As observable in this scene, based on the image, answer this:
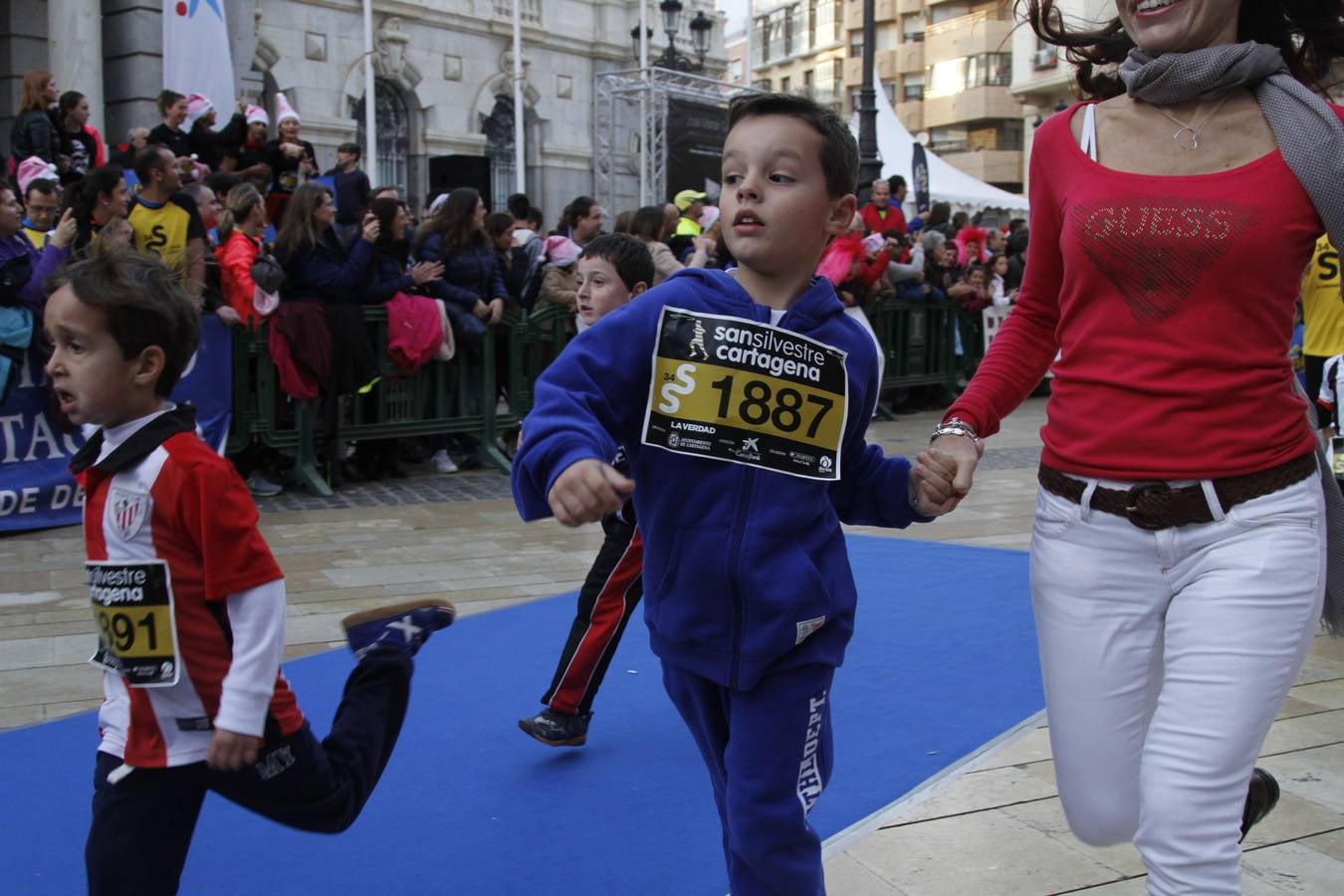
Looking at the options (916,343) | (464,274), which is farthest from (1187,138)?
(916,343)

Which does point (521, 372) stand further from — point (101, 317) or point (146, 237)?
point (101, 317)

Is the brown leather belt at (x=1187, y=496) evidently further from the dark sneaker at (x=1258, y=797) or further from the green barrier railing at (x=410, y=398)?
the green barrier railing at (x=410, y=398)

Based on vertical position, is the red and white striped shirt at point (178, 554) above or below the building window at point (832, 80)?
below

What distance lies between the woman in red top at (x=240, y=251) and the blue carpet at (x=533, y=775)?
393cm

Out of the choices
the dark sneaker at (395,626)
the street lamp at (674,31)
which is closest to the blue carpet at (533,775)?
the dark sneaker at (395,626)

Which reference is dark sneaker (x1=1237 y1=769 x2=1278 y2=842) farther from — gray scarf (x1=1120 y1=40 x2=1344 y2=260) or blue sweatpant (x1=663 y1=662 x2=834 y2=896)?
gray scarf (x1=1120 y1=40 x2=1344 y2=260)

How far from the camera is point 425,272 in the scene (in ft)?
33.2

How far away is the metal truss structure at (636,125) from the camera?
26.8m

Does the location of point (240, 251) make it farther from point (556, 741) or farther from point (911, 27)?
point (911, 27)

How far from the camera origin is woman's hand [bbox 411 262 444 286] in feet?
33.1

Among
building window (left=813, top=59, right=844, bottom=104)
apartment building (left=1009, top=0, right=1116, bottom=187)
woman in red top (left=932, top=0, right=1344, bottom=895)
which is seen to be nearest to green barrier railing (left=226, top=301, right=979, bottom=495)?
woman in red top (left=932, top=0, right=1344, bottom=895)

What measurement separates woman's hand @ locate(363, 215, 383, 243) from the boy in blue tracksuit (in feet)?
23.7

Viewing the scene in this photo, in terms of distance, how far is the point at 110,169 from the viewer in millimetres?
8234

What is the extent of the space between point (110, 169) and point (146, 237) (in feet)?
2.00
